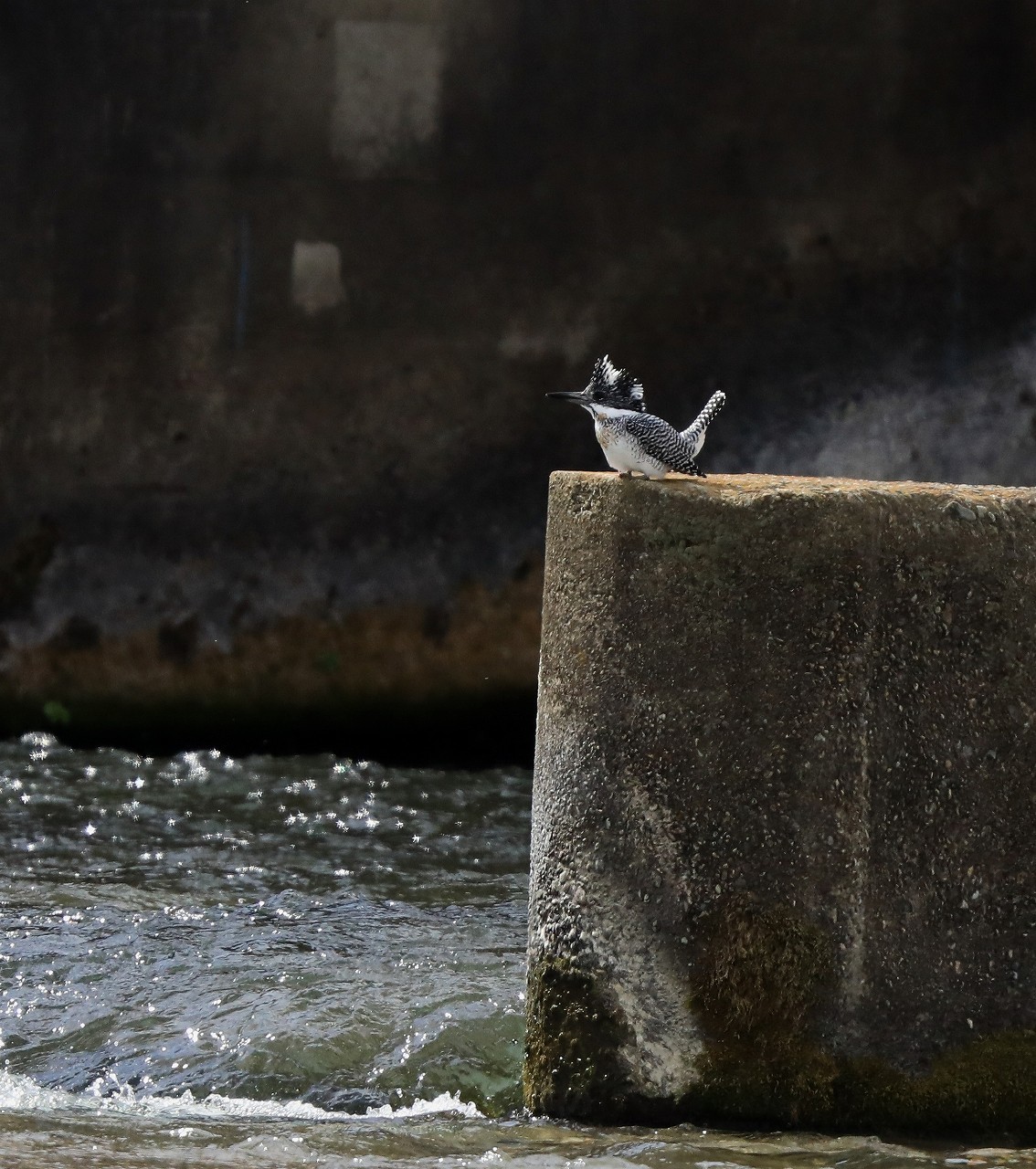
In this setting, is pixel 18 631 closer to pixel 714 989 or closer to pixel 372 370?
pixel 372 370

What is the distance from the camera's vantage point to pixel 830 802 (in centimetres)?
345

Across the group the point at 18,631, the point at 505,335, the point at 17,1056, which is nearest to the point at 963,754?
the point at 17,1056

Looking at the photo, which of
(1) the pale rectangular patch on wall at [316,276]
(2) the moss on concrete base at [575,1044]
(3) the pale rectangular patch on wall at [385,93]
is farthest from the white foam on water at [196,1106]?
(3) the pale rectangular patch on wall at [385,93]

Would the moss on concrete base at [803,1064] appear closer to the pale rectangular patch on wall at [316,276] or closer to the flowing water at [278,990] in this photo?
the flowing water at [278,990]

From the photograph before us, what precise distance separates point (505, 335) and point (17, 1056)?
18.8 feet

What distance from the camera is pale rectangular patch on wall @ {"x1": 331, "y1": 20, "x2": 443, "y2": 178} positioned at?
941 cm

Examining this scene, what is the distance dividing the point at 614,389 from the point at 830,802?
1363 millimetres

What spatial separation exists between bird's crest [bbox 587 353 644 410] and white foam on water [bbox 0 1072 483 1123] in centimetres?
176

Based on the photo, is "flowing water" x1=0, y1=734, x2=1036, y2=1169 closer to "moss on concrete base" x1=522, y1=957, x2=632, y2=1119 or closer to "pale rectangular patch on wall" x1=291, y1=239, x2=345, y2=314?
"moss on concrete base" x1=522, y1=957, x2=632, y2=1119

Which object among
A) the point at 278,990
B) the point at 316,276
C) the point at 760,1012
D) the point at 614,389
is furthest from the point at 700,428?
the point at 316,276

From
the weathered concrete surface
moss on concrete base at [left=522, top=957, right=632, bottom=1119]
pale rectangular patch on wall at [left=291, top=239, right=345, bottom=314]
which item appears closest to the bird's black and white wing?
the weathered concrete surface

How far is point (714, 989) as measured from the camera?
3512 mm

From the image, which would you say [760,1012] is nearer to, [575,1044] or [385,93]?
[575,1044]

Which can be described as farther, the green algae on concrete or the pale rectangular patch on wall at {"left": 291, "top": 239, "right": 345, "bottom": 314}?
the pale rectangular patch on wall at {"left": 291, "top": 239, "right": 345, "bottom": 314}
